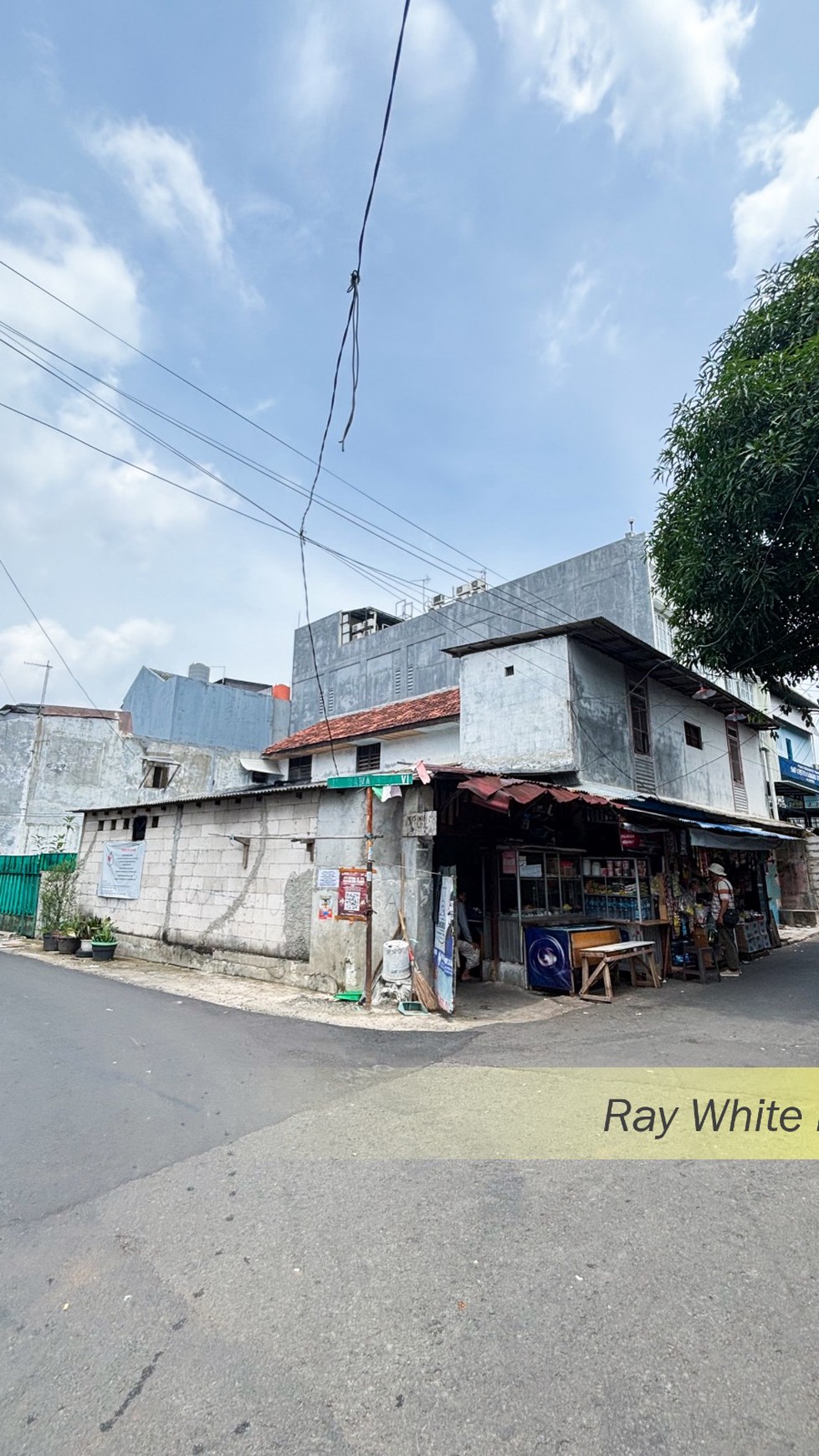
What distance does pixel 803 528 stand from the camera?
357 inches

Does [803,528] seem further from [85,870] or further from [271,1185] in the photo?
[85,870]

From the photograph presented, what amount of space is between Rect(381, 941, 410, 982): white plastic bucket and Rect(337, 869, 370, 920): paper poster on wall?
2.20 feet

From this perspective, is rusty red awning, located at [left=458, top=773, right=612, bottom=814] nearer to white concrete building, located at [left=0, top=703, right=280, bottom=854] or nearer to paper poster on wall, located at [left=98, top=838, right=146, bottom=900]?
paper poster on wall, located at [left=98, top=838, right=146, bottom=900]

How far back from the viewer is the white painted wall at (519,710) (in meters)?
14.3

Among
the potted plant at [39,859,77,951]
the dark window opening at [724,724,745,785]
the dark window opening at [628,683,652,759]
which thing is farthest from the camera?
the dark window opening at [724,724,745,785]

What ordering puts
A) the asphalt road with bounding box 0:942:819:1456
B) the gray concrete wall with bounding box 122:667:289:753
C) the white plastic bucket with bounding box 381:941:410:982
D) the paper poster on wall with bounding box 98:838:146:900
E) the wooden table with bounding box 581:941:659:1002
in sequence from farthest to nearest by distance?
the gray concrete wall with bounding box 122:667:289:753 → the paper poster on wall with bounding box 98:838:146:900 → the wooden table with bounding box 581:941:659:1002 → the white plastic bucket with bounding box 381:941:410:982 → the asphalt road with bounding box 0:942:819:1456

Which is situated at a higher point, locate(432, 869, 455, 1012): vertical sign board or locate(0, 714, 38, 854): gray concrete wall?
locate(0, 714, 38, 854): gray concrete wall

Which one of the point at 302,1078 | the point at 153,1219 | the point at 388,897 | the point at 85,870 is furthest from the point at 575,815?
the point at 85,870

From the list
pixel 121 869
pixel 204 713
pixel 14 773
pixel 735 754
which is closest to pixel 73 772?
pixel 14 773

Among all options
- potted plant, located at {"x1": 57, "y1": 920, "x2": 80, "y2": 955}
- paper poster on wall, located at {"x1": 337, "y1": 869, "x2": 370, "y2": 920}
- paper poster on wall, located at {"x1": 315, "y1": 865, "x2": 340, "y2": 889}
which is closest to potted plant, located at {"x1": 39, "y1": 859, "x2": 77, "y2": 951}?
potted plant, located at {"x1": 57, "y1": 920, "x2": 80, "y2": 955}

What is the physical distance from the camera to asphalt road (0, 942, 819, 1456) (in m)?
2.24

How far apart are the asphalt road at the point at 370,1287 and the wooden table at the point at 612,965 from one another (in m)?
5.42

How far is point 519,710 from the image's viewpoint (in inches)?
593

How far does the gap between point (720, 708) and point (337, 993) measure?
1482 cm
